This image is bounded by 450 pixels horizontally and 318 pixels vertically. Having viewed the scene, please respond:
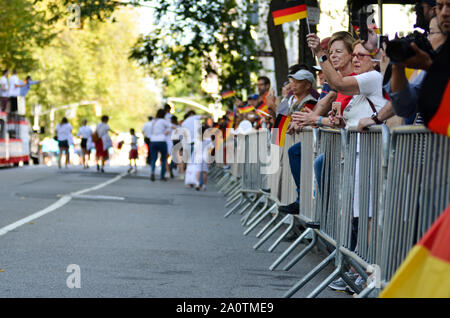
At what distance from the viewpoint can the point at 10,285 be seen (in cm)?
690

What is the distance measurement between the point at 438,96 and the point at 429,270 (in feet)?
3.03

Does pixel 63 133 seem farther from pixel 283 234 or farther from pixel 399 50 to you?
pixel 399 50

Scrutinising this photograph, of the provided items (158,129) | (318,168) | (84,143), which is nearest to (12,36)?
(84,143)

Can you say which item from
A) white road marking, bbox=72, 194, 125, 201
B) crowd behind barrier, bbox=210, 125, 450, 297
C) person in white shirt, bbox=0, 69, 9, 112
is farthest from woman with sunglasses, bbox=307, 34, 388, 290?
person in white shirt, bbox=0, 69, 9, 112

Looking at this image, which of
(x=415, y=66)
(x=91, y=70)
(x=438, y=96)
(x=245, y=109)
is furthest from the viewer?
(x=91, y=70)

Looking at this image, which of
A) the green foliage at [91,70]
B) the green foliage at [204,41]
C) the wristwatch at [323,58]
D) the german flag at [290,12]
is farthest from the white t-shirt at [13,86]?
the wristwatch at [323,58]

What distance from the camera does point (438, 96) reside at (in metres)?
4.46

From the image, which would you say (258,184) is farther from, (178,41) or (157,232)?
(178,41)

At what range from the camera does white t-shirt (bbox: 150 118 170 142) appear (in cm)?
2767

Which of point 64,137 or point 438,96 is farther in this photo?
point 64,137

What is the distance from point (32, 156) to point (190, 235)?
37916 mm

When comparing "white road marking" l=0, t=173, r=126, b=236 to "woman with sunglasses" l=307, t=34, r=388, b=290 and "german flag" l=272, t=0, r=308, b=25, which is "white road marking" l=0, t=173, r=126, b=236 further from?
"woman with sunglasses" l=307, t=34, r=388, b=290
